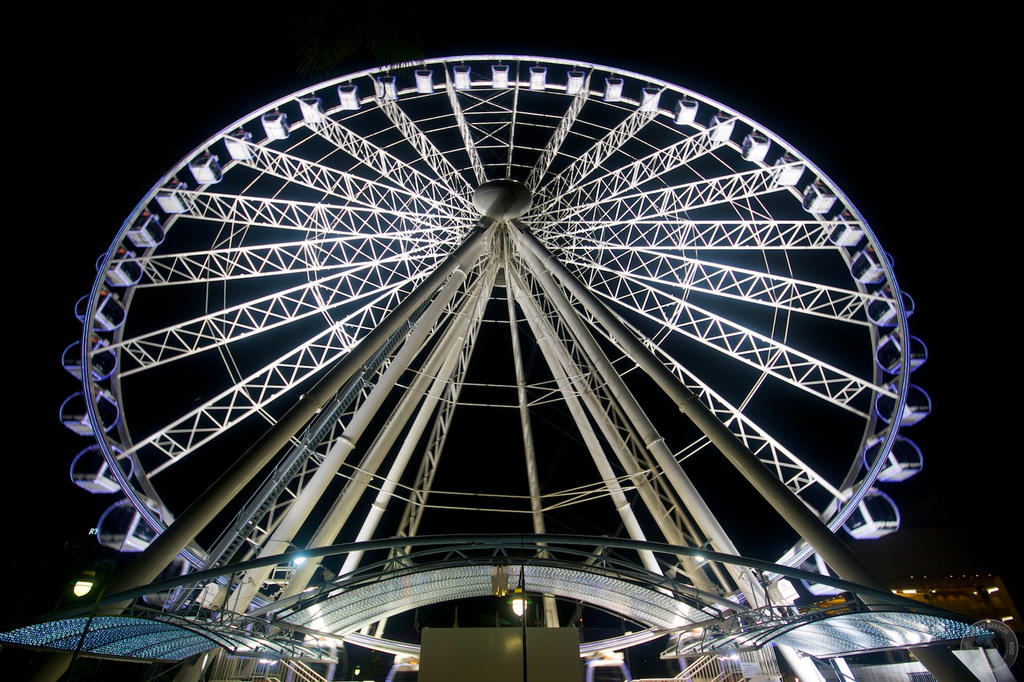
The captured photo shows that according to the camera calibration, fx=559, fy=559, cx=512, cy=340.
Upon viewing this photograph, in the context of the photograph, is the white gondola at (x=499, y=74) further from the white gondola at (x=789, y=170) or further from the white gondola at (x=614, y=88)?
the white gondola at (x=789, y=170)

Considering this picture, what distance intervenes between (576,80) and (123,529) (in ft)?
56.3

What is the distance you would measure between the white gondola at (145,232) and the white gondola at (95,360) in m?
2.69

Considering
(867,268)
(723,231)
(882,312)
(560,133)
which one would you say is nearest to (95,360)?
(560,133)

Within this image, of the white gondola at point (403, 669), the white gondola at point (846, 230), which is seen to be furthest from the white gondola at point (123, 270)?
the white gondola at point (846, 230)

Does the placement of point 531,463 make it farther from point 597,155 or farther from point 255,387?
point 597,155

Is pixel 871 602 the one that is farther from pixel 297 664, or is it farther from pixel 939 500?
pixel 939 500

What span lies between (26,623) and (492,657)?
23.1ft

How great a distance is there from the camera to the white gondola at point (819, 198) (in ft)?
52.2

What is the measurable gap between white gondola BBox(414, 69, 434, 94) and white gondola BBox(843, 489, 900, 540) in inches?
665

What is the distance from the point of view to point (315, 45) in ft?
16.4

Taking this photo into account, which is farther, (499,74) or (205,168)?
(499,74)

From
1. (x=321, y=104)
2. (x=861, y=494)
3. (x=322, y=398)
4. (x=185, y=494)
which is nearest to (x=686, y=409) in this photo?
(x=861, y=494)

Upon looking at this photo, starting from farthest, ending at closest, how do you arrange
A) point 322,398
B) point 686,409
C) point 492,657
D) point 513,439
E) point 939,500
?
point 513,439, point 939,500, point 686,409, point 322,398, point 492,657

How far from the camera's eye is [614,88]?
1712 centimetres
